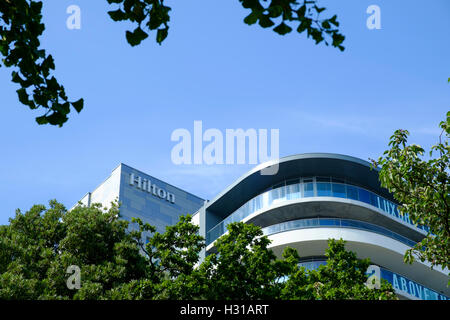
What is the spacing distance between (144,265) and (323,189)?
45.5ft

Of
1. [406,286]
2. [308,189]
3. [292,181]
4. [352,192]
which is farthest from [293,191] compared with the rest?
[406,286]

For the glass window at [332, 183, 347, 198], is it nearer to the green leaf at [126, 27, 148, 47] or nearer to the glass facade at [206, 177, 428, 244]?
the glass facade at [206, 177, 428, 244]

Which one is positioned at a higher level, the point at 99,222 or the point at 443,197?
the point at 99,222

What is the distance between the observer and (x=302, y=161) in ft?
103

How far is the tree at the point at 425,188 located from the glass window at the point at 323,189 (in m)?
17.7

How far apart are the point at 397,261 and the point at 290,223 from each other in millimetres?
6453

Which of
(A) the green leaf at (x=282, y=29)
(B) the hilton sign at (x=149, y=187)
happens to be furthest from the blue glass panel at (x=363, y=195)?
(A) the green leaf at (x=282, y=29)

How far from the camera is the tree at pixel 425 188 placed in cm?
1130

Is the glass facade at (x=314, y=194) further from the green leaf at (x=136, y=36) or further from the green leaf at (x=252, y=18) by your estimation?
the green leaf at (x=252, y=18)

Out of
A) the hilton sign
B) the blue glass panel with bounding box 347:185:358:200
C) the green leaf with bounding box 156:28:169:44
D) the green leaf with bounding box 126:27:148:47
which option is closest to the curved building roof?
the blue glass panel with bounding box 347:185:358:200

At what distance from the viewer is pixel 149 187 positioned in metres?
42.7

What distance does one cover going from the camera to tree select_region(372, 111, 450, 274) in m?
11.3
